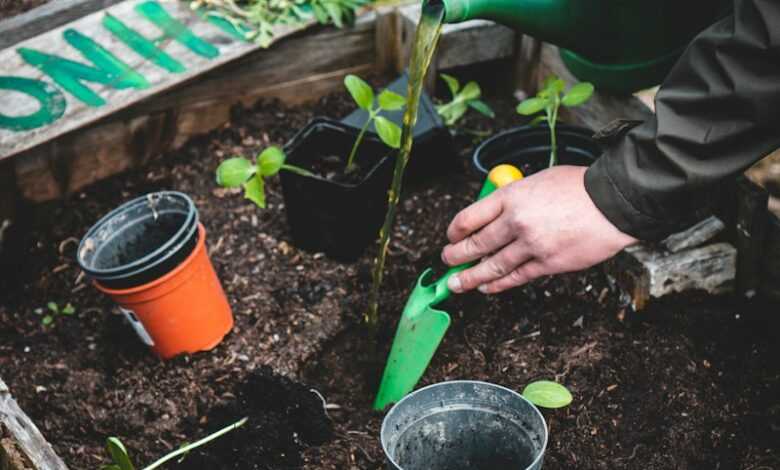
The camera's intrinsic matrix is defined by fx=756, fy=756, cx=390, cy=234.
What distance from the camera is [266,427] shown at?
1751 millimetres

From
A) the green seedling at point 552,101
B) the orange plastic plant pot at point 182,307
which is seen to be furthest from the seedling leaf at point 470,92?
the orange plastic plant pot at point 182,307

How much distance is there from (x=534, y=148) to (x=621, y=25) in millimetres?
443

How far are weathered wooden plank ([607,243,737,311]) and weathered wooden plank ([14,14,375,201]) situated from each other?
127 centimetres

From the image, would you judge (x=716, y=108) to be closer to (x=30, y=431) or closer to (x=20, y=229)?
(x=30, y=431)

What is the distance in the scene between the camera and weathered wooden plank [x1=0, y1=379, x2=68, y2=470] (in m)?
1.35

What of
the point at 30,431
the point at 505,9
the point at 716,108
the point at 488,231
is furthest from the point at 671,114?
the point at 30,431

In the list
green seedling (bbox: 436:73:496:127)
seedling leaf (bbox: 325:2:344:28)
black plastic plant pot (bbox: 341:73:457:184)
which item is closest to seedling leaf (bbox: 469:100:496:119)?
green seedling (bbox: 436:73:496:127)

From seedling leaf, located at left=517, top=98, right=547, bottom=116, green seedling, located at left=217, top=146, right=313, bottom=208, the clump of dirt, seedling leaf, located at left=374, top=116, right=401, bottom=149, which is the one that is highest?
seedling leaf, located at left=374, top=116, right=401, bottom=149

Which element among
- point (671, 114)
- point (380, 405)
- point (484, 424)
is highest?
point (671, 114)

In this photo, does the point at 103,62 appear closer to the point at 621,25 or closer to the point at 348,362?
the point at 348,362

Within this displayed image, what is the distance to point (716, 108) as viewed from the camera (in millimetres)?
1237

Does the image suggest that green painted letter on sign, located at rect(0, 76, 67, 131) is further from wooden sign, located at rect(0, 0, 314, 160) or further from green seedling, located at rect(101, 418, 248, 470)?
green seedling, located at rect(101, 418, 248, 470)

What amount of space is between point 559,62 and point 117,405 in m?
1.66

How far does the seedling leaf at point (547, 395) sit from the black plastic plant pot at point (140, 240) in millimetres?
877
